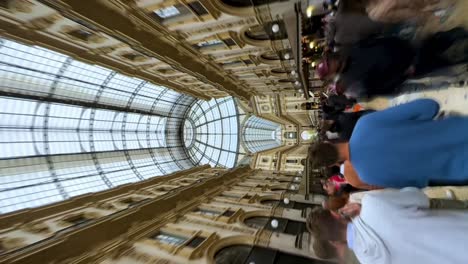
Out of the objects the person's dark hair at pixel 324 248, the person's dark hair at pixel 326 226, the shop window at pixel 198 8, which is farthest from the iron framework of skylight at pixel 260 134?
the person's dark hair at pixel 326 226

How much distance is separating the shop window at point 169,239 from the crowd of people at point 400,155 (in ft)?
27.4

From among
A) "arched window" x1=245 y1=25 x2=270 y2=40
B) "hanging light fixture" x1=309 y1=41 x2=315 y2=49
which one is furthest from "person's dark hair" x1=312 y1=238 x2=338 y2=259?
"hanging light fixture" x1=309 y1=41 x2=315 y2=49

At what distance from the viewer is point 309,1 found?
10984 mm

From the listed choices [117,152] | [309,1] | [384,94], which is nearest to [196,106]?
[117,152]

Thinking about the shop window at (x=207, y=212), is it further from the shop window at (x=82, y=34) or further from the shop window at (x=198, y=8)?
the shop window at (x=82, y=34)

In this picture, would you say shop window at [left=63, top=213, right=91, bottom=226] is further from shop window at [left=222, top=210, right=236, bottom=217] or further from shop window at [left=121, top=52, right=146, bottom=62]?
shop window at [left=121, top=52, right=146, bottom=62]

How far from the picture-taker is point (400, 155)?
10.4 feet

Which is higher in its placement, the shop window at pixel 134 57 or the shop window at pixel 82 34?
the shop window at pixel 134 57

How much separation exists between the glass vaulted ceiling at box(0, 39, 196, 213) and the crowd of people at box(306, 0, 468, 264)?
18.2 meters

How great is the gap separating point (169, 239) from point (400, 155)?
1087cm

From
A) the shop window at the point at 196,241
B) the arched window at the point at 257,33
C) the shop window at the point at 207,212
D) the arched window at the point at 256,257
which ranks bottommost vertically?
the arched window at the point at 256,257

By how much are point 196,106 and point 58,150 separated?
24.5 metres

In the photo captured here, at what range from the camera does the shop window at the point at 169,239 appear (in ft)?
36.4

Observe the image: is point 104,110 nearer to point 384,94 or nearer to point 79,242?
point 79,242
